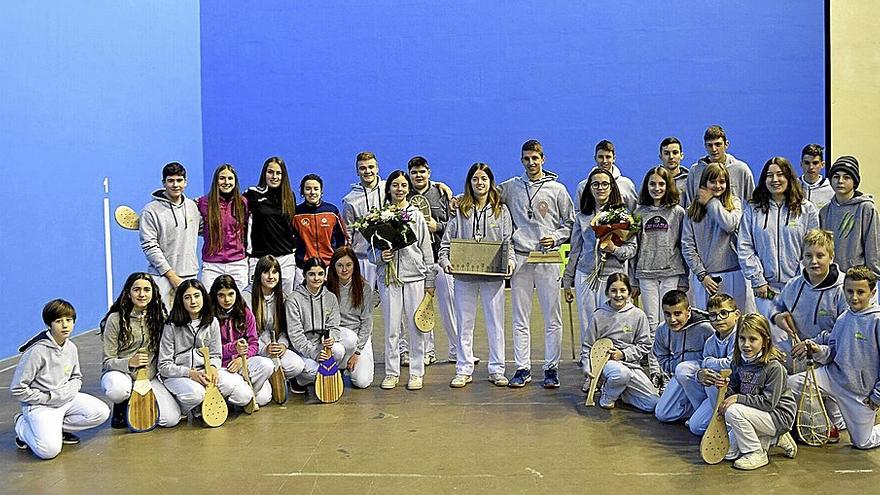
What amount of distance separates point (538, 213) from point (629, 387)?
120cm

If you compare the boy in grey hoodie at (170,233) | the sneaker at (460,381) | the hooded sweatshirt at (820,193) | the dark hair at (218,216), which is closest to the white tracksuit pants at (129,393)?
the boy in grey hoodie at (170,233)

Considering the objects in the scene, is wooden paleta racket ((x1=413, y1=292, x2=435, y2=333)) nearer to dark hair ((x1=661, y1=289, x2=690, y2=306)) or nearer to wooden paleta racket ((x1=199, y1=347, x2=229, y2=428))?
wooden paleta racket ((x1=199, y1=347, x2=229, y2=428))

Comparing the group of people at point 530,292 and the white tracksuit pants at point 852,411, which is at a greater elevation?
the group of people at point 530,292

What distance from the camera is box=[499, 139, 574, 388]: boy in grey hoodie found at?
17.5ft

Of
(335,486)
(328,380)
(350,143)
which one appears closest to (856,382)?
(335,486)

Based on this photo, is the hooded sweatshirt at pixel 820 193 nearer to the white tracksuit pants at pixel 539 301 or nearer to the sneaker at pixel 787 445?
the white tracksuit pants at pixel 539 301

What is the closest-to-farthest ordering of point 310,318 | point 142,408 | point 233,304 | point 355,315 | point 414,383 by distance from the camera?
point 142,408 < point 233,304 < point 310,318 < point 414,383 < point 355,315

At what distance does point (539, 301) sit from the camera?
531cm

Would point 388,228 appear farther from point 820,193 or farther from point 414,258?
point 820,193

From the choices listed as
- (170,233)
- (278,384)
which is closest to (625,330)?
(278,384)

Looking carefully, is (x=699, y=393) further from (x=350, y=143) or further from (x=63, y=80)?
(x=350, y=143)

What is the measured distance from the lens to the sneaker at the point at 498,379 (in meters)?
5.37

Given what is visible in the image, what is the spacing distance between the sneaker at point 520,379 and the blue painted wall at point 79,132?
3.66 metres

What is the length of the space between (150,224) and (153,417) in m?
1.36
